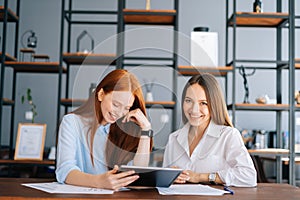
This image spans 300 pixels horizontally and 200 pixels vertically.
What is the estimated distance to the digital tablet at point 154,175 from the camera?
1.68m

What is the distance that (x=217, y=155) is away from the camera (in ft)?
7.59

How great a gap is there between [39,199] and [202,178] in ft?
2.82

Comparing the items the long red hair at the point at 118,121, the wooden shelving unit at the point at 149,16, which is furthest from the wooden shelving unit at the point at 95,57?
the long red hair at the point at 118,121

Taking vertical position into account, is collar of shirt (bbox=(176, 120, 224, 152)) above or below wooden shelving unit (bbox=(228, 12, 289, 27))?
below

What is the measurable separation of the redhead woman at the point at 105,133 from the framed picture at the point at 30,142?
93.5 inches

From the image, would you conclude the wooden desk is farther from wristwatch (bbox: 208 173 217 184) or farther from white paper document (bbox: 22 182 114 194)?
wristwatch (bbox: 208 173 217 184)

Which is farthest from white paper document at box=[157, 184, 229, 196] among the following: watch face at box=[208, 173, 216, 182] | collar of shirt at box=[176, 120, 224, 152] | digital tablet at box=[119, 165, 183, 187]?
collar of shirt at box=[176, 120, 224, 152]

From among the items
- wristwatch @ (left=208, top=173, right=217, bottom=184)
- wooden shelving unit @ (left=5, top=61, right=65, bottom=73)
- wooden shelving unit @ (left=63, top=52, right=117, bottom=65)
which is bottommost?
wristwatch @ (left=208, top=173, right=217, bottom=184)

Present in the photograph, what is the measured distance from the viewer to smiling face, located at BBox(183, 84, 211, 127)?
2296 millimetres

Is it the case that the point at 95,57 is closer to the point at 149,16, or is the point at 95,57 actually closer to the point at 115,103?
the point at 149,16

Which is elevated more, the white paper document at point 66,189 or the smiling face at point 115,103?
the smiling face at point 115,103

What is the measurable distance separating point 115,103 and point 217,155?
0.64m

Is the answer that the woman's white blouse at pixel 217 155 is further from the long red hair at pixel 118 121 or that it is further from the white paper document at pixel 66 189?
the white paper document at pixel 66 189

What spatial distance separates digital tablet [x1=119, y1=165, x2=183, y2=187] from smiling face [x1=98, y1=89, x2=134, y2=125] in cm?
32
